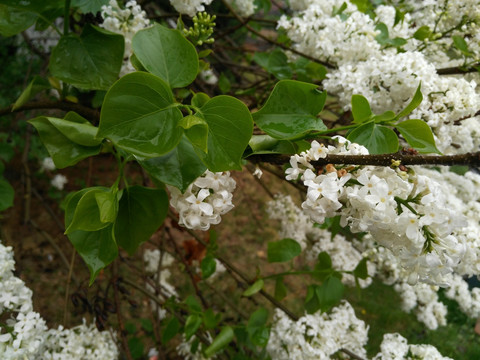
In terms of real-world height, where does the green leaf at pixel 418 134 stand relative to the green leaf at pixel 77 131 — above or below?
above

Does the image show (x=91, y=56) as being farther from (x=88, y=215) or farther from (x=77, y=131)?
(x=88, y=215)

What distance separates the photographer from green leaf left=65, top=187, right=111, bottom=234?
716 mm

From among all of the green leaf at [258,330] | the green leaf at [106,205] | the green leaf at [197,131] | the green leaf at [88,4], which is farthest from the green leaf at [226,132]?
the green leaf at [258,330]

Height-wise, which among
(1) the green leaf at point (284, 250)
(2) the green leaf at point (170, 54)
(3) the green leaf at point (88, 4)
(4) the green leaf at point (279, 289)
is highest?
(2) the green leaf at point (170, 54)

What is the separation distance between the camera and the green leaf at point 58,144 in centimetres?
80

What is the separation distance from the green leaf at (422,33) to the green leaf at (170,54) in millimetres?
1039

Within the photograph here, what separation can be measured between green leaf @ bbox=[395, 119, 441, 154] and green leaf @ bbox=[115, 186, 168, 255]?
52cm

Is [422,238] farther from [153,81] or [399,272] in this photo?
[399,272]

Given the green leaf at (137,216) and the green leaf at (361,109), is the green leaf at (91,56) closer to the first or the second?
the green leaf at (137,216)

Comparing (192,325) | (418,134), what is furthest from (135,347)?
(418,134)

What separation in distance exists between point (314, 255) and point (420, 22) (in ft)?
4.10

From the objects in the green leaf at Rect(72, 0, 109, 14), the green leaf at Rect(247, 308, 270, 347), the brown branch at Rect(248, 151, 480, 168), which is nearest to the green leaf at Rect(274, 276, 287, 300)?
the green leaf at Rect(247, 308, 270, 347)

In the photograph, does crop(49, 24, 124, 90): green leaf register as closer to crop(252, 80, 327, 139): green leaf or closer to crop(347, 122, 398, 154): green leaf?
crop(252, 80, 327, 139): green leaf

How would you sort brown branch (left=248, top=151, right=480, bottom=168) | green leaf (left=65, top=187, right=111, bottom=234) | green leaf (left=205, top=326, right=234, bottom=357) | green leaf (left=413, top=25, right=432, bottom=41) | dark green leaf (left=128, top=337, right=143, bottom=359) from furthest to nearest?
dark green leaf (left=128, top=337, right=143, bottom=359) < green leaf (left=413, top=25, right=432, bottom=41) < green leaf (left=205, top=326, right=234, bottom=357) < green leaf (left=65, top=187, right=111, bottom=234) < brown branch (left=248, top=151, right=480, bottom=168)
